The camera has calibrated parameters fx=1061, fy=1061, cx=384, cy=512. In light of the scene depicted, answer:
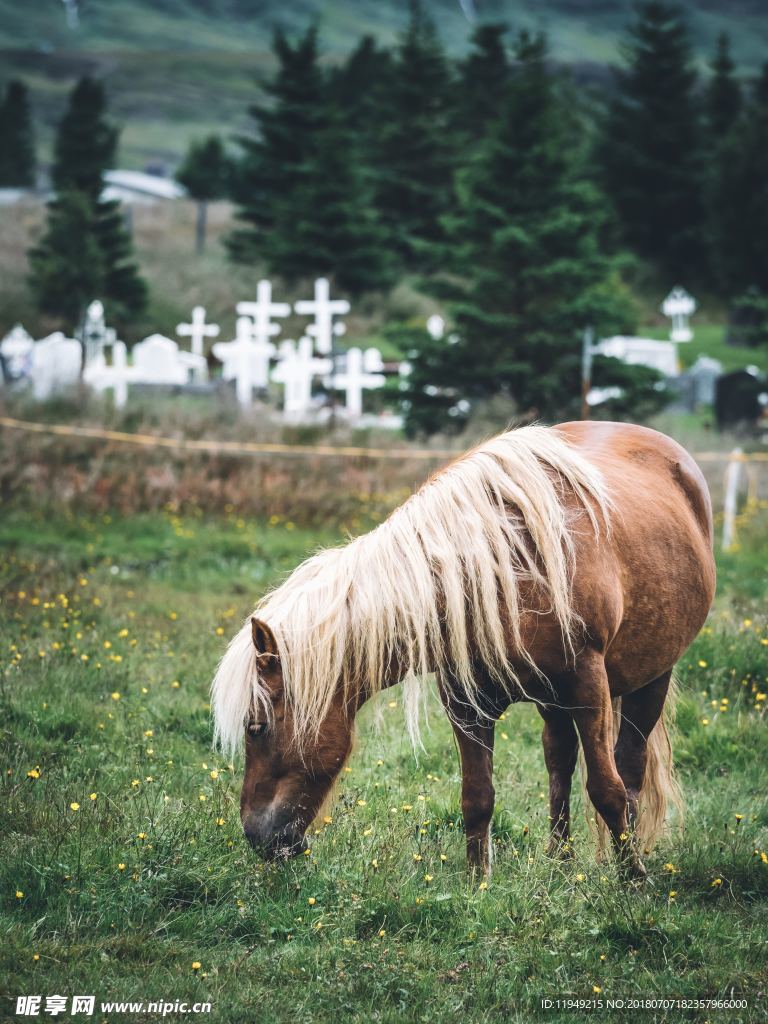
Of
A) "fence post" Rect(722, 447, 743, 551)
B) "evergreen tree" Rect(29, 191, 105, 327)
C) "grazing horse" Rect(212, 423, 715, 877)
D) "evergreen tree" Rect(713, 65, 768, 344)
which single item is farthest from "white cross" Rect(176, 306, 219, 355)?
"grazing horse" Rect(212, 423, 715, 877)

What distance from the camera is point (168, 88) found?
401 feet

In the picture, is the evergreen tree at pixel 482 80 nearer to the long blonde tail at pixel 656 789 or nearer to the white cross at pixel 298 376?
the white cross at pixel 298 376

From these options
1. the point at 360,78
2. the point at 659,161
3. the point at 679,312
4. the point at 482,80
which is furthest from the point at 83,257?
the point at 360,78

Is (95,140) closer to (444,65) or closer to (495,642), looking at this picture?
(444,65)

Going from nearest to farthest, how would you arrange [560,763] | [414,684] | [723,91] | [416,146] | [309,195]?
[414,684], [560,763], [309,195], [416,146], [723,91]

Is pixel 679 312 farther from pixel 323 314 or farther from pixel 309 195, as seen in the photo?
pixel 323 314

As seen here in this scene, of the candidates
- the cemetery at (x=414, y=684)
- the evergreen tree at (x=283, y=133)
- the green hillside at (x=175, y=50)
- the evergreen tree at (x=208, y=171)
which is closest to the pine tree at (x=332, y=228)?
the evergreen tree at (x=283, y=133)

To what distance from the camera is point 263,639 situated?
3701 mm

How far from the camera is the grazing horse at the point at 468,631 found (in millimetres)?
3762

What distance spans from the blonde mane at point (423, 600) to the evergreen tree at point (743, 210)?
3122 cm

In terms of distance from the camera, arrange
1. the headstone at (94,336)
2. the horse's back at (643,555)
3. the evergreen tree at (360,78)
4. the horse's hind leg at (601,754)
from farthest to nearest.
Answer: the evergreen tree at (360,78), the headstone at (94,336), the horse's back at (643,555), the horse's hind leg at (601,754)

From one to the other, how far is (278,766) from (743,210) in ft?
110

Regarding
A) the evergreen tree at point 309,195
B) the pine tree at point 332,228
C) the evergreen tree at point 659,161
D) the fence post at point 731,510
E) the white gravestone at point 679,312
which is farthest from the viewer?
the evergreen tree at point 659,161

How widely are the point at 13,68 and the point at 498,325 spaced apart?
4805 inches
